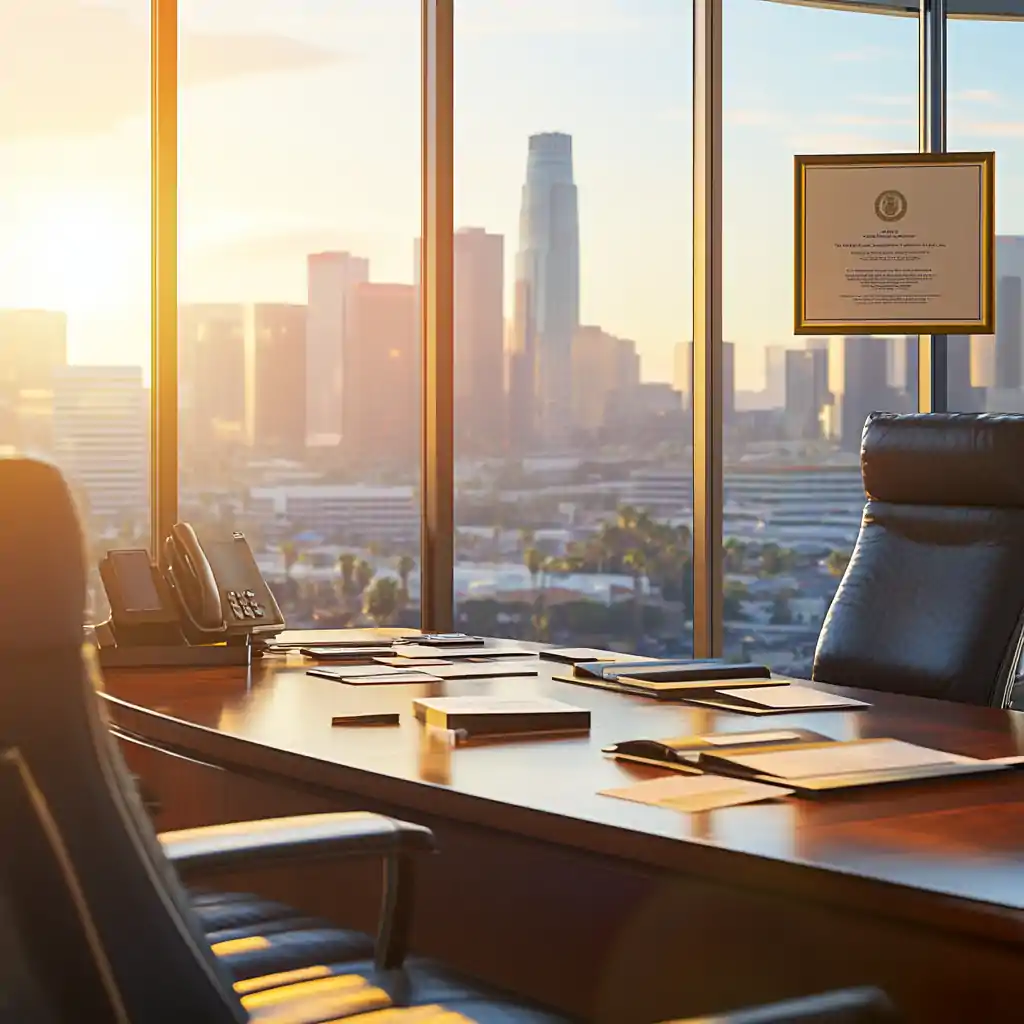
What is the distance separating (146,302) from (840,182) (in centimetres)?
257

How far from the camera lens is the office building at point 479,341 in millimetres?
5137

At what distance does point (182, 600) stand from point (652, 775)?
1.60 m

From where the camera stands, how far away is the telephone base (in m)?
3.02

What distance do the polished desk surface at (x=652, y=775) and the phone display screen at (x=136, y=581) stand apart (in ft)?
1.12

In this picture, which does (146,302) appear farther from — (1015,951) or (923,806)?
(1015,951)

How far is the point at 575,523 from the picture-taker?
17.5 feet

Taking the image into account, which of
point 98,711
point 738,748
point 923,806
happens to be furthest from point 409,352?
point 98,711

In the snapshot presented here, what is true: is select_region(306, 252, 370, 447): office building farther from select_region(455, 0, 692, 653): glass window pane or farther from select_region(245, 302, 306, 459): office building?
select_region(455, 0, 692, 653): glass window pane

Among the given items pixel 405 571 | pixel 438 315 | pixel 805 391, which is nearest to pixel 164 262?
pixel 438 315

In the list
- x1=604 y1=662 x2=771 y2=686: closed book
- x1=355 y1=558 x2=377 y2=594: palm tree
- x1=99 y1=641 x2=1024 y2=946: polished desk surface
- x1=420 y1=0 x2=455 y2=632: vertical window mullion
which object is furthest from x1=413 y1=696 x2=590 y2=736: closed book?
x1=420 y1=0 x2=455 y2=632: vertical window mullion

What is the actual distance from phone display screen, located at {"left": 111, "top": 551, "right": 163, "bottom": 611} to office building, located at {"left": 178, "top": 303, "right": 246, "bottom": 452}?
4.63ft

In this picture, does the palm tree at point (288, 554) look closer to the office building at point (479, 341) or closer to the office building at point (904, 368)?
the office building at point (479, 341)

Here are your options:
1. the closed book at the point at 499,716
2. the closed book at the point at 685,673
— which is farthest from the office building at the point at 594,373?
the closed book at the point at 499,716

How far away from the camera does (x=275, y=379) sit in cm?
483
